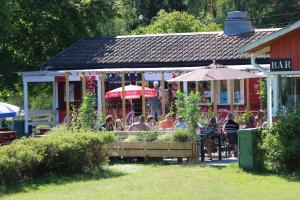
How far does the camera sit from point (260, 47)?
1889cm

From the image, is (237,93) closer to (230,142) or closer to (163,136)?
(230,142)

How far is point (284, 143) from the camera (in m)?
16.9

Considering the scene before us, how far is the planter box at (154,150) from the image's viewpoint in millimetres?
19516

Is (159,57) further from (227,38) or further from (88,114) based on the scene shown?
(88,114)

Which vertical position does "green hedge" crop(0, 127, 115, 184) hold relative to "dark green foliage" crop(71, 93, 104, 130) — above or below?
below

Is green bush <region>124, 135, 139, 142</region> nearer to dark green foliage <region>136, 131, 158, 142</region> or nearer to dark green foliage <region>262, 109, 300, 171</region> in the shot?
dark green foliage <region>136, 131, 158, 142</region>

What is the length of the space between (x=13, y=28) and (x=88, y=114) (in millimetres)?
11130

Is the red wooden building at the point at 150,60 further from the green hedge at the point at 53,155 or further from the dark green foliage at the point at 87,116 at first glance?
the green hedge at the point at 53,155

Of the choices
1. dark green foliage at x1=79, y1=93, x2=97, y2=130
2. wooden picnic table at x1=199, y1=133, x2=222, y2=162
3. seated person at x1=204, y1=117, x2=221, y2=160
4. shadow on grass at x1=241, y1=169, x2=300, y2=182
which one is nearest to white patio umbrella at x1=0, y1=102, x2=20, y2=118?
dark green foliage at x1=79, y1=93, x2=97, y2=130

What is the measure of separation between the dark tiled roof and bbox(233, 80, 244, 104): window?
0.90 metres

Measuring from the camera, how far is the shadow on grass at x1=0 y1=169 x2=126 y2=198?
50.5 ft

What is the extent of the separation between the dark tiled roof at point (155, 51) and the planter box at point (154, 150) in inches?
384

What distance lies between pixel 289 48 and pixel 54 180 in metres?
6.35

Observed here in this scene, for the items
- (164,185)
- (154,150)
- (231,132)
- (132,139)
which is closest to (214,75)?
(231,132)
